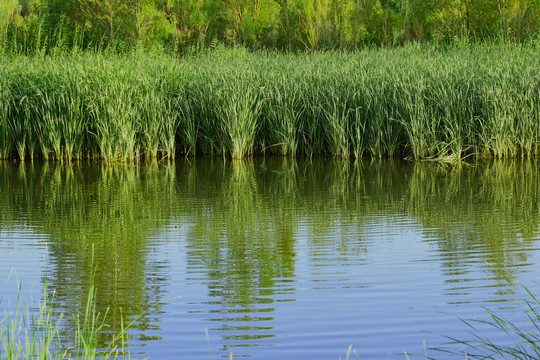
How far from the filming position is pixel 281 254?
6.02m

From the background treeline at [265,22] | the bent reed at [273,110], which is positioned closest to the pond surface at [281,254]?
the bent reed at [273,110]

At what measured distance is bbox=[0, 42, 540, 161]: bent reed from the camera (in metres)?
11.7

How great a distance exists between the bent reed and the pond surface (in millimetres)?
1133

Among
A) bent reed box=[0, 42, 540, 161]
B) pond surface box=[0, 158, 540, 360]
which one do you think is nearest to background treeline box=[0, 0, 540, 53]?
bent reed box=[0, 42, 540, 161]

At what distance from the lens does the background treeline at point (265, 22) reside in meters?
22.0

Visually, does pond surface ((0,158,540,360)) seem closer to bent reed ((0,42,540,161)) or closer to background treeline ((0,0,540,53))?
bent reed ((0,42,540,161))

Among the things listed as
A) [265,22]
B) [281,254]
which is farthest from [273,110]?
[265,22]

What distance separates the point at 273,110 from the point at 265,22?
1411 cm

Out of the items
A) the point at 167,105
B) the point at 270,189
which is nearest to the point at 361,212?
the point at 270,189

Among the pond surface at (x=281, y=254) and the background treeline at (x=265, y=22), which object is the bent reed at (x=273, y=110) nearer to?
the pond surface at (x=281, y=254)

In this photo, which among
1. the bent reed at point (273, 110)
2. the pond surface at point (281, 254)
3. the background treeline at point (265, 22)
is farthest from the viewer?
the background treeline at point (265, 22)

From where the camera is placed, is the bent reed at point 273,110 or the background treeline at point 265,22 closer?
the bent reed at point 273,110

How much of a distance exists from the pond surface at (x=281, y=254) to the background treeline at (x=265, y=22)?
39.6ft

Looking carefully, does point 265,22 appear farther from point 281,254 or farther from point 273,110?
point 281,254
